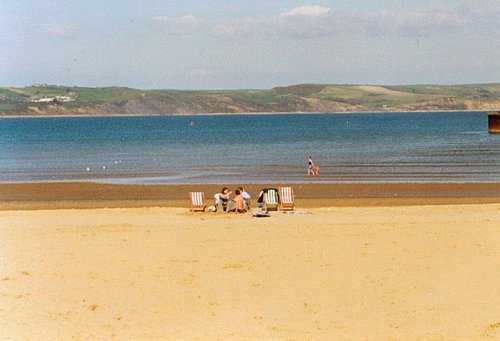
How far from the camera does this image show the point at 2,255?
63.5 feet

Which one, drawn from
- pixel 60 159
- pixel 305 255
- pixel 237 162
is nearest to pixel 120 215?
pixel 305 255

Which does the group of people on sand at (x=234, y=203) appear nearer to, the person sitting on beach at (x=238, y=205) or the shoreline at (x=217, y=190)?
the person sitting on beach at (x=238, y=205)

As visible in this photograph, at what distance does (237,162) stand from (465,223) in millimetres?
38889

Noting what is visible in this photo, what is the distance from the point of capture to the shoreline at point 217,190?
34.1 m

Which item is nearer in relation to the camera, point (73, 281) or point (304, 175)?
point (73, 281)

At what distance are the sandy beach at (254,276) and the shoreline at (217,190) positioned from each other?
5876 mm

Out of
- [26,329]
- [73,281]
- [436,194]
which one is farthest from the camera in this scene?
[436,194]

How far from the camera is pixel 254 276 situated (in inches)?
656

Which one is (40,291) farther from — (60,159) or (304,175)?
(60,159)

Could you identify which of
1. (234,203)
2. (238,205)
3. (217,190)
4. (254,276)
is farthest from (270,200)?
(217,190)

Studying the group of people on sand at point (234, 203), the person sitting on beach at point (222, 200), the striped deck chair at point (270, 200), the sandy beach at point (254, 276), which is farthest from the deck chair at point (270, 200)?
the person sitting on beach at point (222, 200)

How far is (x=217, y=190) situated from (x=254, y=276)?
2349cm

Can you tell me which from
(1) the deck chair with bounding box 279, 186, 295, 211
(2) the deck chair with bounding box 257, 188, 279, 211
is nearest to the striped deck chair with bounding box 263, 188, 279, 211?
(2) the deck chair with bounding box 257, 188, 279, 211

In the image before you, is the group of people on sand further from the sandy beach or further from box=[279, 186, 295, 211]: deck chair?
box=[279, 186, 295, 211]: deck chair
